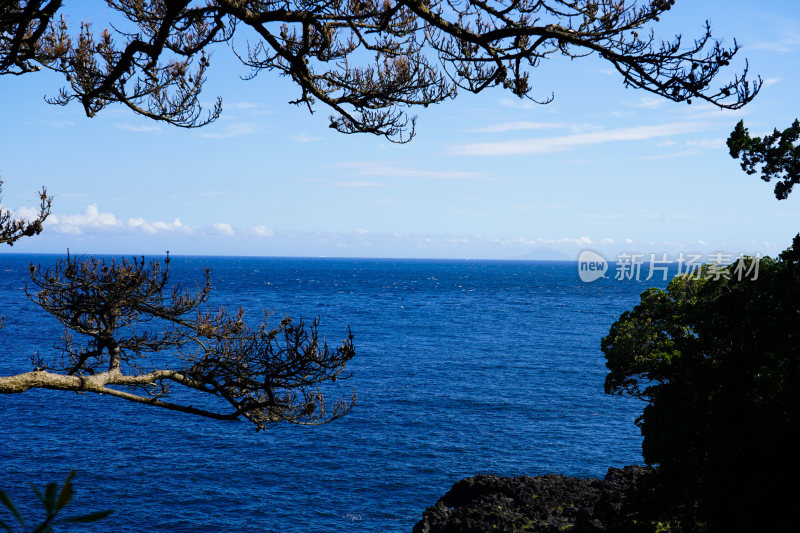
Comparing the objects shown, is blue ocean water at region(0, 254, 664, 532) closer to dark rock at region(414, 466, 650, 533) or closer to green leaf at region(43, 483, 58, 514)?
dark rock at region(414, 466, 650, 533)

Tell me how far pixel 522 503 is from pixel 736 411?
1378 centimetres

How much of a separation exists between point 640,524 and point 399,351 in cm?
5935

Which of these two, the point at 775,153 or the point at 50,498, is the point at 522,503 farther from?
the point at 50,498

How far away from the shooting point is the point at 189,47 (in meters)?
11.2

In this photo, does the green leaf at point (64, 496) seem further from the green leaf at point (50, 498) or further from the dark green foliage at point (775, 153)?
the dark green foliage at point (775, 153)

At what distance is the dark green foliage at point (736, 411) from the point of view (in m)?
11.1

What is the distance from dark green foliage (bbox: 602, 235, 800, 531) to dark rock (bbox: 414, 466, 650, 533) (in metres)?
6.54

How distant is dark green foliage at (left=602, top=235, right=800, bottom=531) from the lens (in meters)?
11.1

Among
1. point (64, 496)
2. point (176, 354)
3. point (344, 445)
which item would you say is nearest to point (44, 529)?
point (64, 496)

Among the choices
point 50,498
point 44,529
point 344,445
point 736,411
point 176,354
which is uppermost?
point 50,498

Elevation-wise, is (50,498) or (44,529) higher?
(50,498)

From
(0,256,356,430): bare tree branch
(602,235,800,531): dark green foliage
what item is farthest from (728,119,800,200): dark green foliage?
(0,256,356,430): bare tree branch

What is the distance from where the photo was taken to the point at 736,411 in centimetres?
1282

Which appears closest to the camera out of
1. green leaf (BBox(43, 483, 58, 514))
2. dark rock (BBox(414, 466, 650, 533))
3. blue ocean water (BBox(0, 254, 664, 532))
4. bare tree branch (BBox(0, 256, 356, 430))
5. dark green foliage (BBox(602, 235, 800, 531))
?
green leaf (BBox(43, 483, 58, 514))
